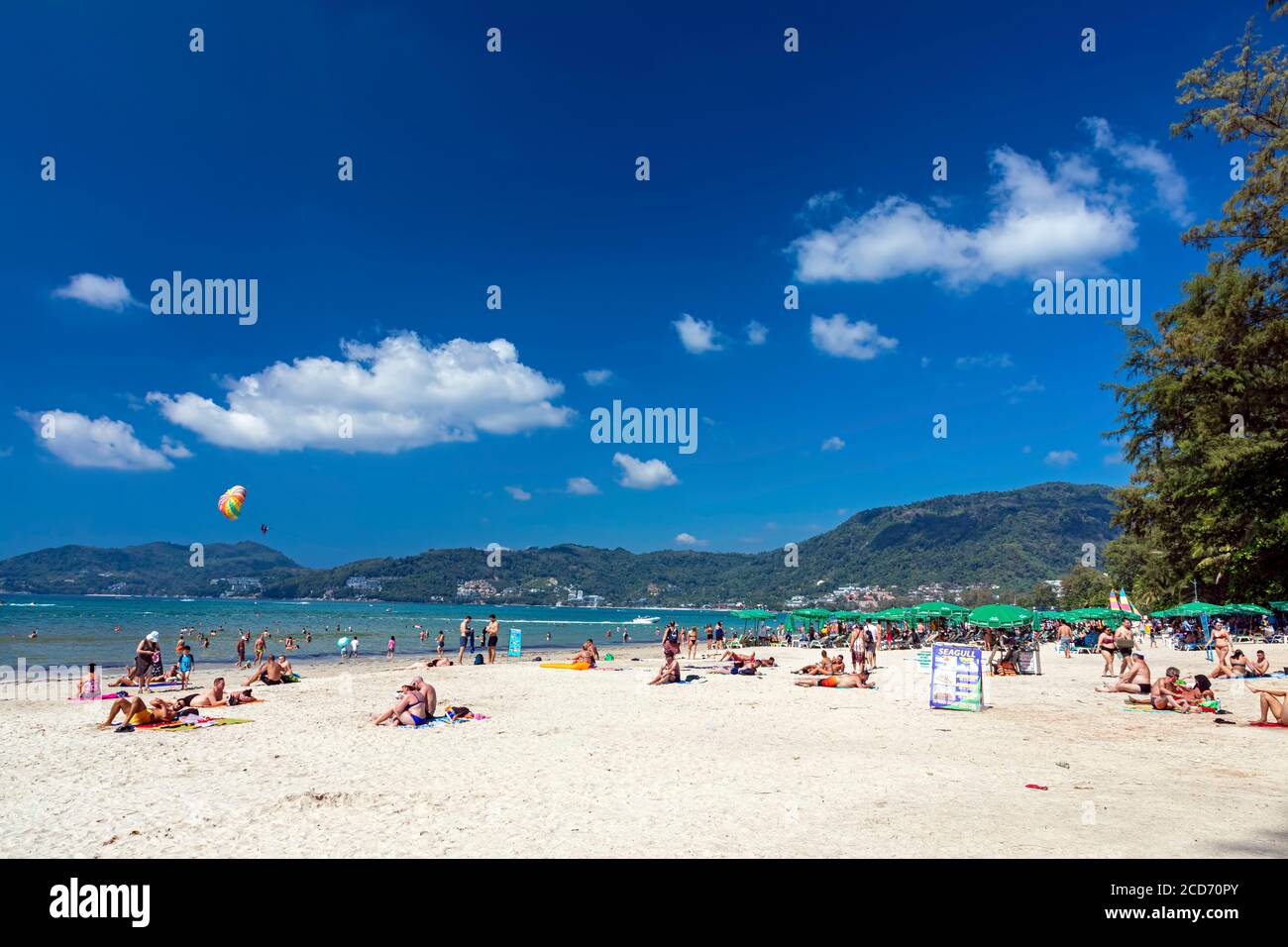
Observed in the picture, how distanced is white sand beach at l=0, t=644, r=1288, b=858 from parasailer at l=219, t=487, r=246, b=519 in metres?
6.85

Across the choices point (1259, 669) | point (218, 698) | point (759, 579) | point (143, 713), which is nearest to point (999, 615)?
point (1259, 669)

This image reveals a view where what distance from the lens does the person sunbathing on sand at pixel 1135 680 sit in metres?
13.6

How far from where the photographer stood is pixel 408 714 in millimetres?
11055

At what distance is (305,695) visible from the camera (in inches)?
615

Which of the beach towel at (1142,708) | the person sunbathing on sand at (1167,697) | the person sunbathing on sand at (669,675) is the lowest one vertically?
the person sunbathing on sand at (669,675)

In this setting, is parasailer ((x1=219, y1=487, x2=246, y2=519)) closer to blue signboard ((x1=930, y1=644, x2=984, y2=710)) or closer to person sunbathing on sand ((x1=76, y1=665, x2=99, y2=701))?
person sunbathing on sand ((x1=76, y1=665, x2=99, y2=701))

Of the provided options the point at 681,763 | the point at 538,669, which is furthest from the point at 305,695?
the point at 681,763

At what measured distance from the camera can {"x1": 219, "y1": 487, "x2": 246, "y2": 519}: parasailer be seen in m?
19.4

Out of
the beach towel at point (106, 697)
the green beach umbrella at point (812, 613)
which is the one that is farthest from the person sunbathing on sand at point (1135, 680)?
the green beach umbrella at point (812, 613)

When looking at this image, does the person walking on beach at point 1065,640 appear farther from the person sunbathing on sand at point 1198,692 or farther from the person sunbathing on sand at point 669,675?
the person sunbathing on sand at point 669,675

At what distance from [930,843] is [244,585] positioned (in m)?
202

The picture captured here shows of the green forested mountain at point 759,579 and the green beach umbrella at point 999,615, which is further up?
the green beach umbrella at point 999,615

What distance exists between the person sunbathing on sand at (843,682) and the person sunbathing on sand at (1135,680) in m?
5.08

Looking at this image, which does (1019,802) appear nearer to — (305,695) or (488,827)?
(488,827)
